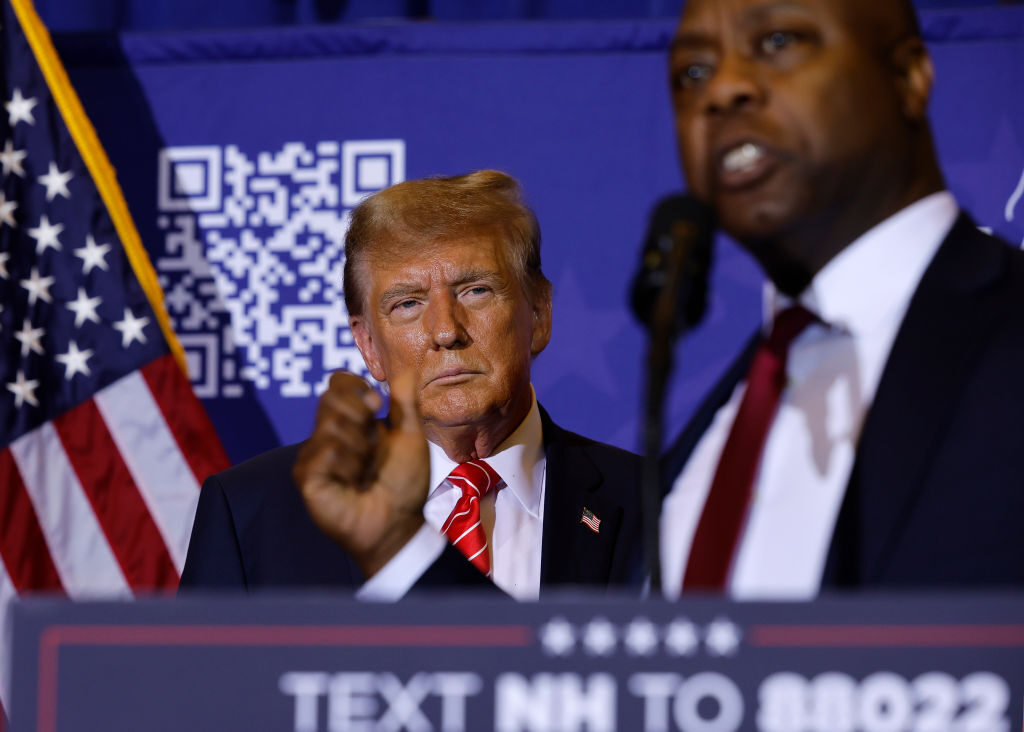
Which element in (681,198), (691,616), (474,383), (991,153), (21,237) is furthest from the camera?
(21,237)

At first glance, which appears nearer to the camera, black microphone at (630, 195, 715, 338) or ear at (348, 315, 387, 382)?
black microphone at (630, 195, 715, 338)

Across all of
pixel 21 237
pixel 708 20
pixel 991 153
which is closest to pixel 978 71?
pixel 991 153

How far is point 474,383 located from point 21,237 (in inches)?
56.7

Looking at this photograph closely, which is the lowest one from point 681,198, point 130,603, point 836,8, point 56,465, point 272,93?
point 56,465

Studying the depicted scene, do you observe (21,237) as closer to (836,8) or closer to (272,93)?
(272,93)

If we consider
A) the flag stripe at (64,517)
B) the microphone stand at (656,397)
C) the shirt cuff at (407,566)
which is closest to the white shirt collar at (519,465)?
the shirt cuff at (407,566)

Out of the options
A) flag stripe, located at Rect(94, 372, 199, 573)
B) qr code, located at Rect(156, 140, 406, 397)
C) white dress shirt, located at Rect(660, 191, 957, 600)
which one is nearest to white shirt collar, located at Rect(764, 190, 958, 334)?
white dress shirt, located at Rect(660, 191, 957, 600)

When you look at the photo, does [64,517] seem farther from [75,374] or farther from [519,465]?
[519,465]

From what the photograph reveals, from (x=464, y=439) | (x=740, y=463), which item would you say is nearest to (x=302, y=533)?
(x=464, y=439)

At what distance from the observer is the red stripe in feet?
8.17

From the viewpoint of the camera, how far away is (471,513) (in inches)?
62.1

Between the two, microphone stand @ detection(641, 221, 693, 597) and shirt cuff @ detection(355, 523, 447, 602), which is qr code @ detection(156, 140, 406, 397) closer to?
shirt cuff @ detection(355, 523, 447, 602)

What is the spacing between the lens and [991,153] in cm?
245

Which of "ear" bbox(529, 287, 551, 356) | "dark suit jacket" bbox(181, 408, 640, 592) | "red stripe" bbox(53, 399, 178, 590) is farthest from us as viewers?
"red stripe" bbox(53, 399, 178, 590)
